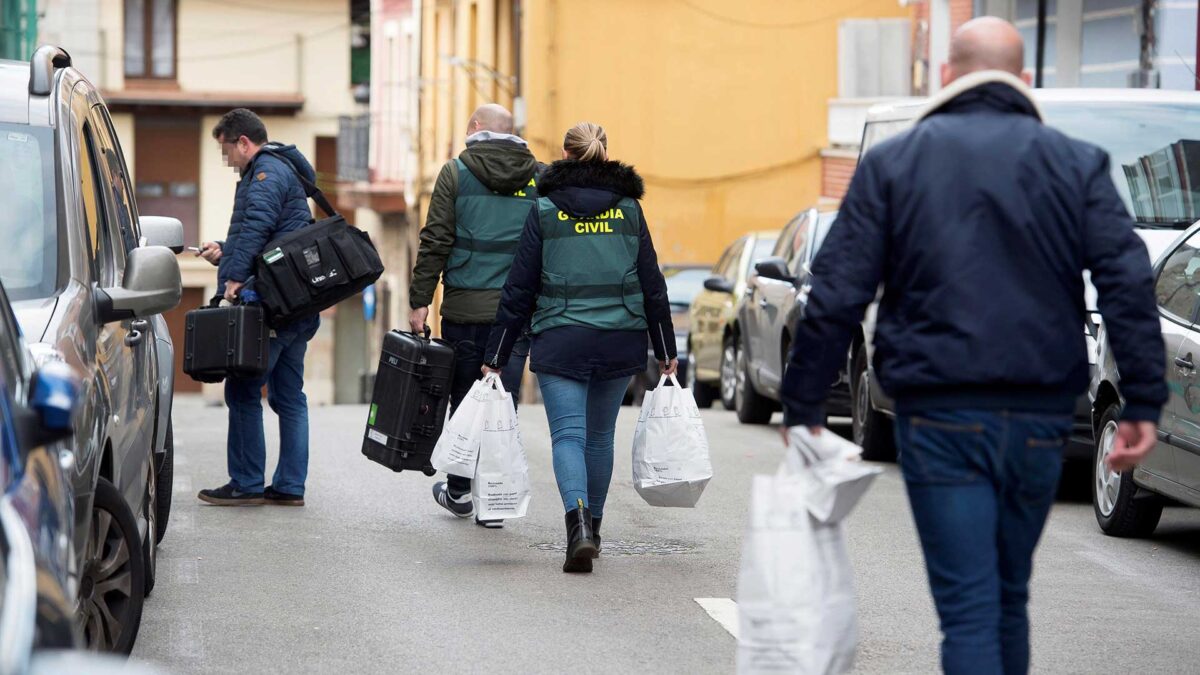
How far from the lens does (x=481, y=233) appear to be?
9.32 metres

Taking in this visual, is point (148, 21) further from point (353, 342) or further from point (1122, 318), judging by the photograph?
point (1122, 318)

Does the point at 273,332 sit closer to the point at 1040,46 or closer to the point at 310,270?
the point at 310,270

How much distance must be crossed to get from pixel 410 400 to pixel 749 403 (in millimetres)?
7855

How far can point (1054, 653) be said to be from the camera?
6855mm

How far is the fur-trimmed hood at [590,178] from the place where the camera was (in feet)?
26.8

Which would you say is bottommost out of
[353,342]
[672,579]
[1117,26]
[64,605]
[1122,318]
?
[353,342]

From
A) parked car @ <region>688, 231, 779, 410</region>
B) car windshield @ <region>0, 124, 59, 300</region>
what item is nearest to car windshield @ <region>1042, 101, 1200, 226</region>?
parked car @ <region>688, 231, 779, 410</region>

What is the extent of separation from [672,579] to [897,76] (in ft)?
66.6

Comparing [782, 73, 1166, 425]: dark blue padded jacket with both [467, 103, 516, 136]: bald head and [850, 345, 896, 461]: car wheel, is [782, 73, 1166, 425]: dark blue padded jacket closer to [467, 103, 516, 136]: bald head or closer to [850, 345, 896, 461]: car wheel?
[467, 103, 516, 136]: bald head

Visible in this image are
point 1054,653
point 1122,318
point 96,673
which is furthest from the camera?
point 1054,653

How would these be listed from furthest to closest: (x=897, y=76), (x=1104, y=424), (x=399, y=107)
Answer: (x=399, y=107) < (x=897, y=76) < (x=1104, y=424)

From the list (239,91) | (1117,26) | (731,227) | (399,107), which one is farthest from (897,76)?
(239,91)

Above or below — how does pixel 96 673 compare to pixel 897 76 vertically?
below

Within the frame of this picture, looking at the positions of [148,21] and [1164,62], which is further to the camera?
[148,21]
